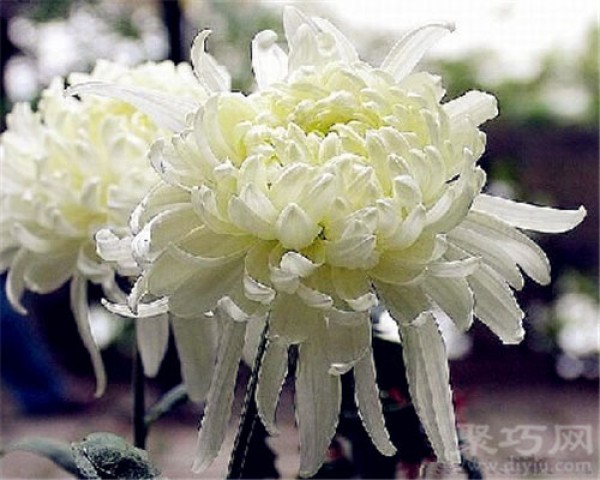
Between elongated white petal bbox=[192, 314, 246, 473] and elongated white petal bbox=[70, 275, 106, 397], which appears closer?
elongated white petal bbox=[192, 314, 246, 473]

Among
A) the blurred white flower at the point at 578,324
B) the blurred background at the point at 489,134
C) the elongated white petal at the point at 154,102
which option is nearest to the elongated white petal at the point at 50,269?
the elongated white petal at the point at 154,102

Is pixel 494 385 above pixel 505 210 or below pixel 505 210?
below

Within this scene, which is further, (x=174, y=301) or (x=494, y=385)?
(x=494, y=385)

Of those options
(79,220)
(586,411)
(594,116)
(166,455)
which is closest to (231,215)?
(79,220)

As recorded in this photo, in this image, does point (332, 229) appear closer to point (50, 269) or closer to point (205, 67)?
point (205, 67)

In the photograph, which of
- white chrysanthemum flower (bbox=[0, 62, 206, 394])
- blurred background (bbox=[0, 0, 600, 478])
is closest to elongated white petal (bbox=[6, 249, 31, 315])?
white chrysanthemum flower (bbox=[0, 62, 206, 394])

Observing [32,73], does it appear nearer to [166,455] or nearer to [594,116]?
[166,455]

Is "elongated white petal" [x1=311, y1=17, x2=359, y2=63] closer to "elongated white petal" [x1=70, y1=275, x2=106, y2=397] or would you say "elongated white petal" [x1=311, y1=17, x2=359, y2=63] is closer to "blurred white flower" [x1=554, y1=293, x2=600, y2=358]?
"elongated white petal" [x1=70, y1=275, x2=106, y2=397]
